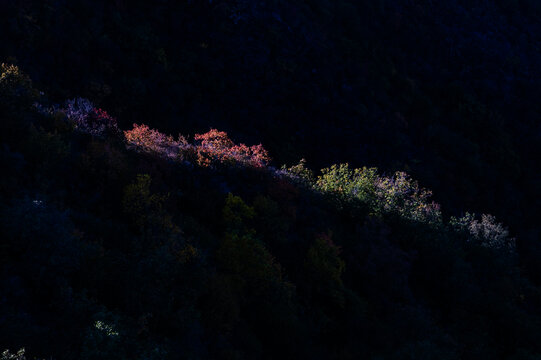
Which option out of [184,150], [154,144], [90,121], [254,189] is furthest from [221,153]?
[90,121]

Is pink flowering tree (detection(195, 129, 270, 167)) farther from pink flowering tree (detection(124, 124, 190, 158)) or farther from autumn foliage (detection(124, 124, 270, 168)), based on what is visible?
pink flowering tree (detection(124, 124, 190, 158))

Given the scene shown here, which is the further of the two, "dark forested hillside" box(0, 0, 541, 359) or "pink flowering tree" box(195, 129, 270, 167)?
"pink flowering tree" box(195, 129, 270, 167)

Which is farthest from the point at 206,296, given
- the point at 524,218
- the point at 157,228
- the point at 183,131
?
the point at 524,218

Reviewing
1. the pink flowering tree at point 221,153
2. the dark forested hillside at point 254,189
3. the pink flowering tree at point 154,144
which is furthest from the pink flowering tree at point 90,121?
the pink flowering tree at point 221,153

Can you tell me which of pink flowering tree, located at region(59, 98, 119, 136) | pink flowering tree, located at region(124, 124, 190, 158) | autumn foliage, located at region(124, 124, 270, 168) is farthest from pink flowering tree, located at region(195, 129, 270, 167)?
pink flowering tree, located at region(59, 98, 119, 136)

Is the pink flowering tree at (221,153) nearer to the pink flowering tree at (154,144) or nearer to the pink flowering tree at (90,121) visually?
the pink flowering tree at (154,144)

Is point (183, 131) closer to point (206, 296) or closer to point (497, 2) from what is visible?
point (206, 296)

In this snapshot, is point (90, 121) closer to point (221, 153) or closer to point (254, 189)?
point (221, 153)

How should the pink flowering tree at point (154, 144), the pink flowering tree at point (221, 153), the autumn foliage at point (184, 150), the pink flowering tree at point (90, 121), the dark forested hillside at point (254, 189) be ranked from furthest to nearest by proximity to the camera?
the pink flowering tree at point (221, 153)
the autumn foliage at point (184, 150)
the pink flowering tree at point (154, 144)
the pink flowering tree at point (90, 121)
the dark forested hillside at point (254, 189)
